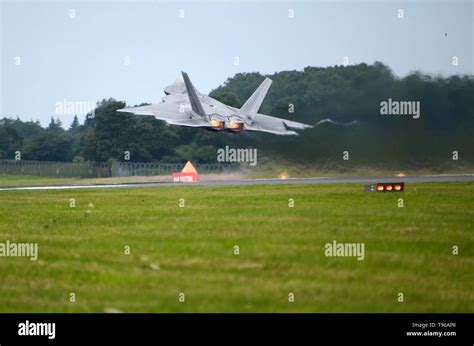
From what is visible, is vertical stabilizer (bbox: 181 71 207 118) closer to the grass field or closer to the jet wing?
the jet wing

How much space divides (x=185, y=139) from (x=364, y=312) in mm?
57004

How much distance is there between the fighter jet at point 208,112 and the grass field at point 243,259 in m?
25.4

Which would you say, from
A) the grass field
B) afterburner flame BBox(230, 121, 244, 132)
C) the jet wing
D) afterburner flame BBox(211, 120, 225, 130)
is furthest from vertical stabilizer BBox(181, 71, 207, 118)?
the grass field

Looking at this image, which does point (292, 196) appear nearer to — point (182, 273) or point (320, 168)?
point (320, 168)

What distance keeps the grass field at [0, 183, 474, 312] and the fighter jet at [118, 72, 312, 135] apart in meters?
25.4

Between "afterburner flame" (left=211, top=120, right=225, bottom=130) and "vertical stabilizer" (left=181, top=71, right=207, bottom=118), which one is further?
"afterburner flame" (left=211, top=120, right=225, bottom=130)

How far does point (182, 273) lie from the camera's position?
18.3 meters

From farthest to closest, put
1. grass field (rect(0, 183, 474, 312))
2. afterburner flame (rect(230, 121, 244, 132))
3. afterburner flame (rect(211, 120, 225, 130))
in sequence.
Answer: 1. afterburner flame (rect(211, 120, 225, 130))
2. afterburner flame (rect(230, 121, 244, 132))
3. grass field (rect(0, 183, 474, 312))

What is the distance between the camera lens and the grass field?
16.5 m

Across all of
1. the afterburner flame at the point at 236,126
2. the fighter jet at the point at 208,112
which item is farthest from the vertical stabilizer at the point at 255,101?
the afterburner flame at the point at 236,126

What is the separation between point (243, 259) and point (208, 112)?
42.4 meters

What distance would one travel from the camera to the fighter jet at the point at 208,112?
193ft

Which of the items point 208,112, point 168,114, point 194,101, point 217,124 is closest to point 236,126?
point 217,124

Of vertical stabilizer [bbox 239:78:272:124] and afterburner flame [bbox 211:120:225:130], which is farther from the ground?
vertical stabilizer [bbox 239:78:272:124]
